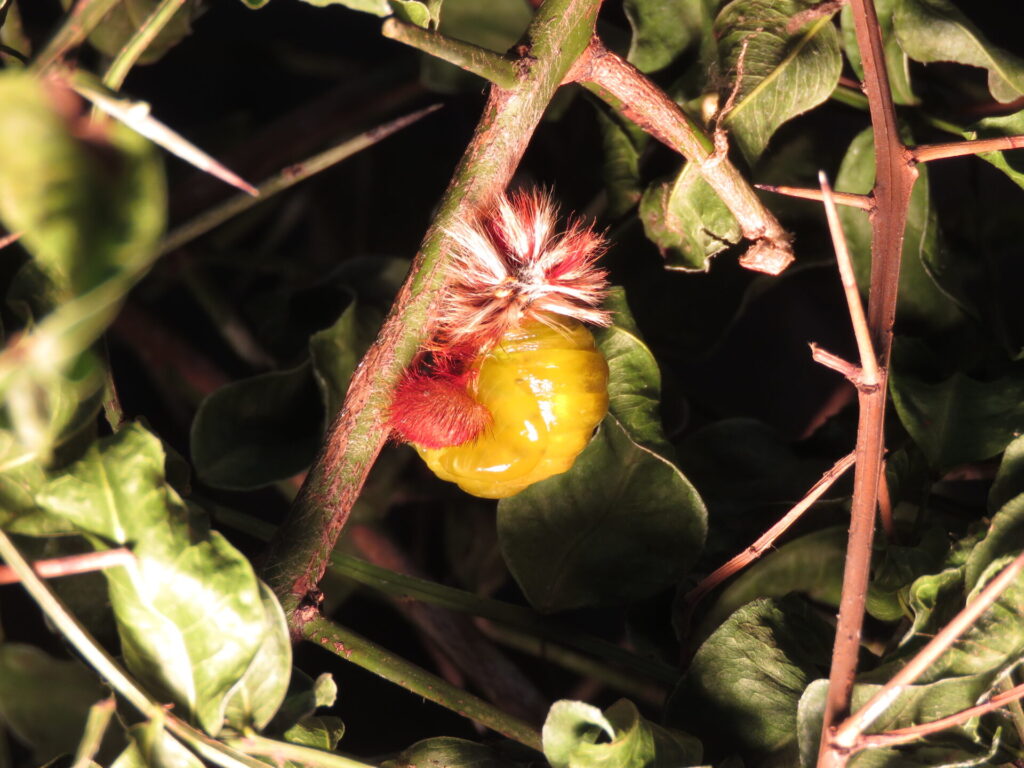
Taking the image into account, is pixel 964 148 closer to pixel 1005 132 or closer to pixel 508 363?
pixel 1005 132

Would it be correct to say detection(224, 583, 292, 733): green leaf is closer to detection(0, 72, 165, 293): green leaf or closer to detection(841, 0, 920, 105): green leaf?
detection(0, 72, 165, 293): green leaf

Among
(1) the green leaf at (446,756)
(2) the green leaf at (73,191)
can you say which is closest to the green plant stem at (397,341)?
(1) the green leaf at (446,756)

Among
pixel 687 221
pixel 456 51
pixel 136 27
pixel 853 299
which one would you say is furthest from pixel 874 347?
pixel 136 27

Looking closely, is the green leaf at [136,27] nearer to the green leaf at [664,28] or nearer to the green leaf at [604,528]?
the green leaf at [664,28]

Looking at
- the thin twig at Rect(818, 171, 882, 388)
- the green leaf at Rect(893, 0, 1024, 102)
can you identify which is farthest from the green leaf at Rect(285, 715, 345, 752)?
the green leaf at Rect(893, 0, 1024, 102)

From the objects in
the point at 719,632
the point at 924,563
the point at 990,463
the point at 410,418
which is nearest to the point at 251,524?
the point at 410,418

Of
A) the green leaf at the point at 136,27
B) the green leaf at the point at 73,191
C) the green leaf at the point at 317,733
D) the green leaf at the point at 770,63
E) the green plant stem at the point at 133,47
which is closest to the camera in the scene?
the green leaf at the point at 73,191
